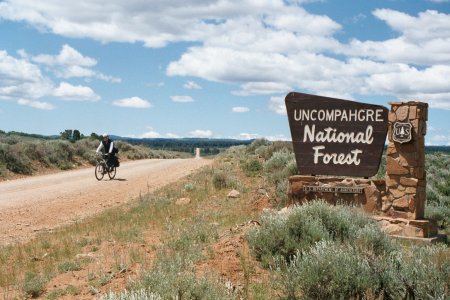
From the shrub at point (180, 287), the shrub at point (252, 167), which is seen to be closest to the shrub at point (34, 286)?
the shrub at point (180, 287)

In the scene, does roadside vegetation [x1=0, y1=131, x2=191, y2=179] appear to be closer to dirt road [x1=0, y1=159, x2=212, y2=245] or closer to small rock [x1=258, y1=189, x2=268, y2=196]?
dirt road [x1=0, y1=159, x2=212, y2=245]

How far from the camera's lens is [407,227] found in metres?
10.6

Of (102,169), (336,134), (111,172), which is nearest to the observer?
(336,134)

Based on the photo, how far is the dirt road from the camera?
14219 millimetres

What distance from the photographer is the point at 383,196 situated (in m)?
11.2

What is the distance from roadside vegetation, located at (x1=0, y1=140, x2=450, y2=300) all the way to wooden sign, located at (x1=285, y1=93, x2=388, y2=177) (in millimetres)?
1961

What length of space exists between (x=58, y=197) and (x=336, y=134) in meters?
11.4

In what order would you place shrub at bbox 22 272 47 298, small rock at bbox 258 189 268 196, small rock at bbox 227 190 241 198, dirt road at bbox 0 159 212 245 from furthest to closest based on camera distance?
1. small rock at bbox 227 190 241 198
2. small rock at bbox 258 189 268 196
3. dirt road at bbox 0 159 212 245
4. shrub at bbox 22 272 47 298

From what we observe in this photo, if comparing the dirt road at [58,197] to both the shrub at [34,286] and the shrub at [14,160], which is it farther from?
the shrub at [34,286]

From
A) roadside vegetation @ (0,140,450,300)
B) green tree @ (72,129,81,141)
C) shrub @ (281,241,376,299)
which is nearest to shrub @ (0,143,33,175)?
roadside vegetation @ (0,140,450,300)

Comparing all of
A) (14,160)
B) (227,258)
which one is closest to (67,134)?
(14,160)

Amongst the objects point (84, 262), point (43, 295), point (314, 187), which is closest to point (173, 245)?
point (84, 262)

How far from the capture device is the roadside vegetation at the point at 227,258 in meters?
5.89

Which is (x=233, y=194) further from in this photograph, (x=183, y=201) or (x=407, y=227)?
(x=407, y=227)
